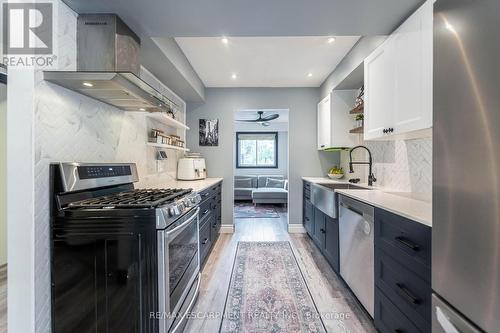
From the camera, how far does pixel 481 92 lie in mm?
740

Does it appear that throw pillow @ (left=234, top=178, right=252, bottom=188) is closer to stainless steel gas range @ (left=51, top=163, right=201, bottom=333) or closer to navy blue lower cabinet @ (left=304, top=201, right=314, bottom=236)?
navy blue lower cabinet @ (left=304, top=201, right=314, bottom=236)

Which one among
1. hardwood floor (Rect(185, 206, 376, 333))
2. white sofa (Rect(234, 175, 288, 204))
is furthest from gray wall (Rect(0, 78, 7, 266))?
white sofa (Rect(234, 175, 288, 204))

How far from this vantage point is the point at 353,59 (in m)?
2.76

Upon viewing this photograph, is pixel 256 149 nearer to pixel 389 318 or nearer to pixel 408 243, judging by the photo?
pixel 389 318

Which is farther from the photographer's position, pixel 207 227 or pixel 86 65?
pixel 207 227

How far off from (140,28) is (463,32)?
6.58ft

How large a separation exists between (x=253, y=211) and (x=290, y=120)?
2623mm

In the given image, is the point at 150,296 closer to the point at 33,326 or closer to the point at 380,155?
the point at 33,326

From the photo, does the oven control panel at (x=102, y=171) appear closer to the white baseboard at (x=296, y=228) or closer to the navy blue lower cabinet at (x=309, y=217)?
the navy blue lower cabinet at (x=309, y=217)

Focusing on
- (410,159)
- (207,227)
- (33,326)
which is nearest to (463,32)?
(410,159)

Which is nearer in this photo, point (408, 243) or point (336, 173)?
point (408, 243)

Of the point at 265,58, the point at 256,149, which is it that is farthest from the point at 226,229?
the point at 256,149

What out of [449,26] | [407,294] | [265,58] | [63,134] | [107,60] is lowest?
[407,294]

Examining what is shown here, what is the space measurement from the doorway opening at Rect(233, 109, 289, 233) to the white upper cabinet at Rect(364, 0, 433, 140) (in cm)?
407
